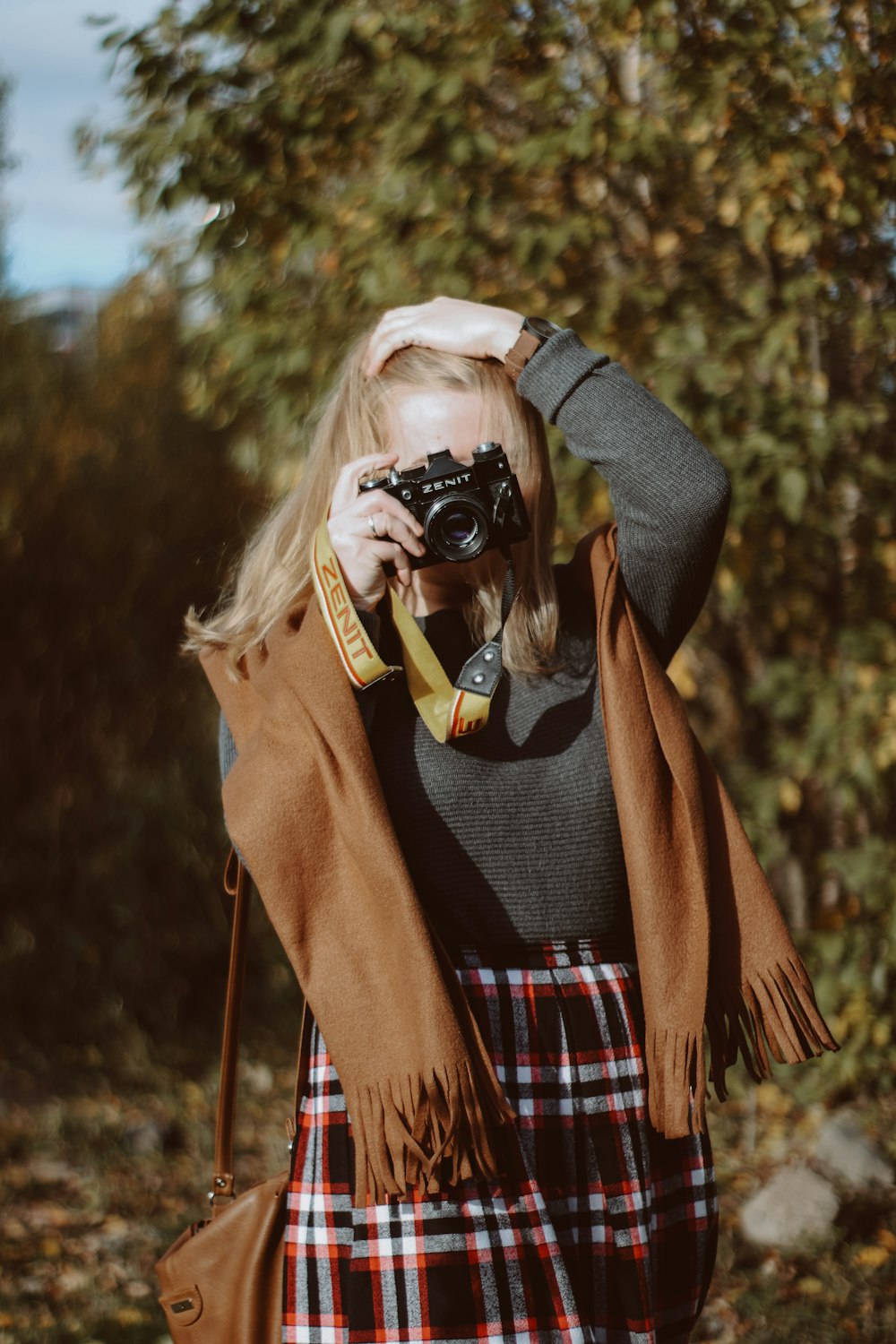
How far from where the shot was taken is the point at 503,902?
1.51 meters

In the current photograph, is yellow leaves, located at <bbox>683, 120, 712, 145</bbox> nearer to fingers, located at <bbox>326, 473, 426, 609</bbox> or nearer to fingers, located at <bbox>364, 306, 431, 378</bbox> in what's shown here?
fingers, located at <bbox>364, 306, 431, 378</bbox>

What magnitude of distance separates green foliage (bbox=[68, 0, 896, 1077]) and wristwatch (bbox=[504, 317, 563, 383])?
1.42 meters

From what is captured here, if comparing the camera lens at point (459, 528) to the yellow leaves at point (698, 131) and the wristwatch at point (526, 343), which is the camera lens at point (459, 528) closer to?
the wristwatch at point (526, 343)

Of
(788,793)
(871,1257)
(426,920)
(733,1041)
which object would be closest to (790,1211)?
(871,1257)

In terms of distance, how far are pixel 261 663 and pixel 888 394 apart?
2.40 metres

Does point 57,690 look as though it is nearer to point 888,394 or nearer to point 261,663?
point 888,394

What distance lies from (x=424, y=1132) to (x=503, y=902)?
275mm

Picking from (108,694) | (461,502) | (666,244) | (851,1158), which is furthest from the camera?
(108,694)

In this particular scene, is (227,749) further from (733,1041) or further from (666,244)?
(666,244)

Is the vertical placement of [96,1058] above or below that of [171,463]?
below

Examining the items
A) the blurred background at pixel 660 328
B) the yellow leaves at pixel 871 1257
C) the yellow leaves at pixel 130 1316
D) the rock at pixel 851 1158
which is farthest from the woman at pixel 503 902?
the rock at pixel 851 1158

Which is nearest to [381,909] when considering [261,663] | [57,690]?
[261,663]

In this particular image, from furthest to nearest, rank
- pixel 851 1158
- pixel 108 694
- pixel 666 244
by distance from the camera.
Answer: pixel 108 694
pixel 851 1158
pixel 666 244

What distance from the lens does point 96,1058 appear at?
4.87 m
